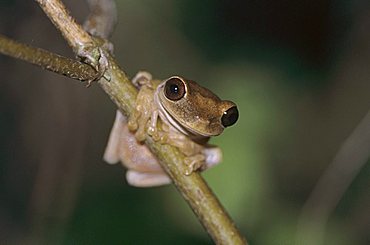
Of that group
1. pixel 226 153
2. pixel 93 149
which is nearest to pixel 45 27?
pixel 93 149

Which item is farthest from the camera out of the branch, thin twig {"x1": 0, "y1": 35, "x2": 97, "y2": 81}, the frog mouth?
the frog mouth

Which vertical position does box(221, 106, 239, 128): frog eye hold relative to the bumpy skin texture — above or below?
above

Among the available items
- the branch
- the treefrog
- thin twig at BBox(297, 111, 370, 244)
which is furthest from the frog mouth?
thin twig at BBox(297, 111, 370, 244)

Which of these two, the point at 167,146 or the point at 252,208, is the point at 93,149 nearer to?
the point at 252,208

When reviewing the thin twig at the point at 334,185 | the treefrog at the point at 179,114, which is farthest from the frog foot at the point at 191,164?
the thin twig at the point at 334,185

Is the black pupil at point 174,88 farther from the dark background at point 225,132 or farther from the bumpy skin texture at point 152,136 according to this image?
the dark background at point 225,132

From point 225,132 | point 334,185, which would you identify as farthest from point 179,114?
point 334,185

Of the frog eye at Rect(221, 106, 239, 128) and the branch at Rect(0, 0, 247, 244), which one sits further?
the frog eye at Rect(221, 106, 239, 128)

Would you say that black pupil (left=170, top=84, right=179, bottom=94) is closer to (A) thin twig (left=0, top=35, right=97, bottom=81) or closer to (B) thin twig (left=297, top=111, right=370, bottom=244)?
(A) thin twig (left=0, top=35, right=97, bottom=81)
